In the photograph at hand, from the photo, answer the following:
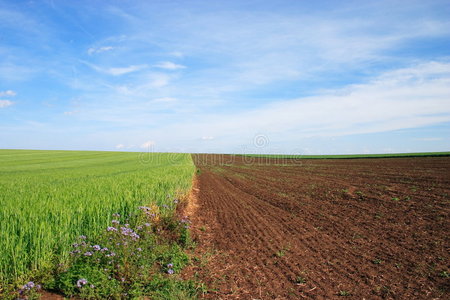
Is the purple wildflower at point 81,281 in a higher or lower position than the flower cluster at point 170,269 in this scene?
higher

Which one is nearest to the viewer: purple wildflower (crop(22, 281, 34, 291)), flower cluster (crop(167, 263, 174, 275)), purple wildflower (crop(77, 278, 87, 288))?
purple wildflower (crop(22, 281, 34, 291))

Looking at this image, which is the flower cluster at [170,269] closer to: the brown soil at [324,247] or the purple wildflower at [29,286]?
the brown soil at [324,247]

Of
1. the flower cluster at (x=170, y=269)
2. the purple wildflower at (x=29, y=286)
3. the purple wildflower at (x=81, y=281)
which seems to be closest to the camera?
the purple wildflower at (x=29, y=286)

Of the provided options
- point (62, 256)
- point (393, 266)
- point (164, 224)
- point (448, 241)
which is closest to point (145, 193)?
point (164, 224)

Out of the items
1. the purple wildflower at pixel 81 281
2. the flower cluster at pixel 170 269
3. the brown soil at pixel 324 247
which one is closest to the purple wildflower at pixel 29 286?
the purple wildflower at pixel 81 281

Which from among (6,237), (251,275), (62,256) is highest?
(6,237)

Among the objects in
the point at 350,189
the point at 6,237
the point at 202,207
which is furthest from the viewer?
the point at 350,189

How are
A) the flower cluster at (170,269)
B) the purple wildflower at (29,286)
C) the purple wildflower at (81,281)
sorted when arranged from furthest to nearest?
the flower cluster at (170,269), the purple wildflower at (81,281), the purple wildflower at (29,286)

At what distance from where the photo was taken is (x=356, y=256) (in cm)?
695

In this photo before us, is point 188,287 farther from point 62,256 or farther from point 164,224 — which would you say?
point 164,224

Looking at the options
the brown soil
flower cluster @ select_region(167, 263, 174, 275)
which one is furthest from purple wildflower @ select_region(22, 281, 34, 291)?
the brown soil

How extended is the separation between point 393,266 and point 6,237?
297 inches

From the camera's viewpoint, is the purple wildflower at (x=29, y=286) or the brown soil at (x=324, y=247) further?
the brown soil at (x=324, y=247)

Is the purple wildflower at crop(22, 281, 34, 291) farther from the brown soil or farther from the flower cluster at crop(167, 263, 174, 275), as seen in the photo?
the brown soil
